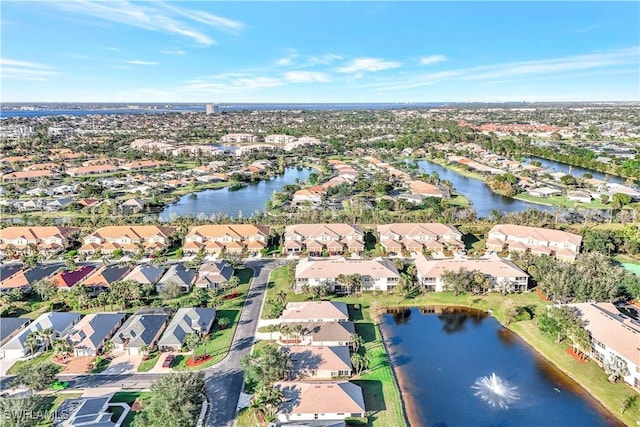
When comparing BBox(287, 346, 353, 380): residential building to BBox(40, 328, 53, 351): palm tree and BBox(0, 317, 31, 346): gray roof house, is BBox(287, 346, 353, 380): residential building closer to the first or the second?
BBox(40, 328, 53, 351): palm tree

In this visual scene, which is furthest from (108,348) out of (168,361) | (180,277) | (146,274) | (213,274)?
(213,274)

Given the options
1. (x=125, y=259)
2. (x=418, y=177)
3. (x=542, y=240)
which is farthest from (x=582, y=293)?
(x=418, y=177)

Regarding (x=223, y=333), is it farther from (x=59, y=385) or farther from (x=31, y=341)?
(x=31, y=341)

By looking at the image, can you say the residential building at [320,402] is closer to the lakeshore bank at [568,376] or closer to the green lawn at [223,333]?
the lakeshore bank at [568,376]

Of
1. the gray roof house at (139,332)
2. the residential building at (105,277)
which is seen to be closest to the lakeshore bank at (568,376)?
Answer: the gray roof house at (139,332)

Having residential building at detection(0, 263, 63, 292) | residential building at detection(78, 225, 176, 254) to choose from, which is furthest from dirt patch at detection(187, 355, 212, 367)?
residential building at detection(78, 225, 176, 254)

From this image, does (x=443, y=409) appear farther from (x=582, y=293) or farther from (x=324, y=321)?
(x=582, y=293)

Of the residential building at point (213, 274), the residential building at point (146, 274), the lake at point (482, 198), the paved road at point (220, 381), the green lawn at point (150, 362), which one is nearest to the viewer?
the paved road at point (220, 381)
